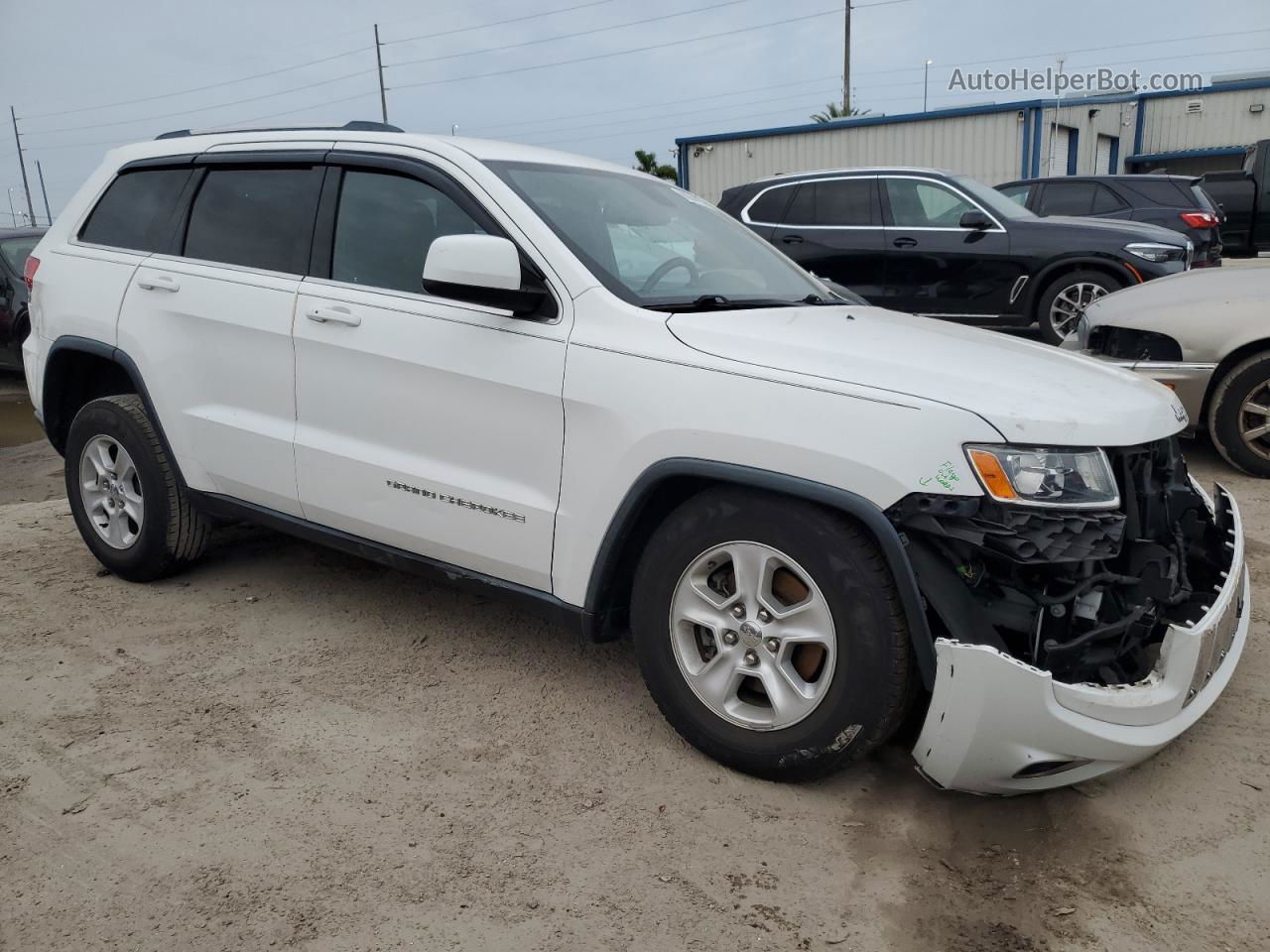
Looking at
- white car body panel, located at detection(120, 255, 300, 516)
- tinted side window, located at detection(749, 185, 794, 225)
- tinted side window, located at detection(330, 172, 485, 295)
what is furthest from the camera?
tinted side window, located at detection(749, 185, 794, 225)

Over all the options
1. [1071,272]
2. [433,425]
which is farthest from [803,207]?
[433,425]

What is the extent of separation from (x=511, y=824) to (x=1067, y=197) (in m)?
12.9

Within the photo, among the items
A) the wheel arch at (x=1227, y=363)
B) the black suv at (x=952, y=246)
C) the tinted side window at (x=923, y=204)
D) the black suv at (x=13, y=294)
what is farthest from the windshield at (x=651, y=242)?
the black suv at (x=13, y=294)

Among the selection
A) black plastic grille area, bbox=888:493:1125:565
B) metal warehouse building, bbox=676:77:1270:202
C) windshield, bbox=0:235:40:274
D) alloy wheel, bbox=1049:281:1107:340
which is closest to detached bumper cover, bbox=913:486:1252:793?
black plastic grille area, bbox=888:493:1125:565

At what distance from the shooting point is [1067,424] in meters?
2.52

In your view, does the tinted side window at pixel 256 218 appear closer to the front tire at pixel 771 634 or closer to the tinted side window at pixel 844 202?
the front tire at pixel 771 634

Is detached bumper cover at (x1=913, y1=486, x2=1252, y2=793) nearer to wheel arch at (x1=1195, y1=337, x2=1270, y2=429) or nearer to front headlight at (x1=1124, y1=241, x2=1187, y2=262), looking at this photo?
wheel arch at (x1=1195, y1=337, x2=1270, y2=429)

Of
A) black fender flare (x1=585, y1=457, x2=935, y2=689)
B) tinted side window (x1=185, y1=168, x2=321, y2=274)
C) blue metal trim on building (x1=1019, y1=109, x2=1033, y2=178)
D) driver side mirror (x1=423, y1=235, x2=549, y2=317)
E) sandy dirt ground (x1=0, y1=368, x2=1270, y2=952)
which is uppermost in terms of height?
blue metal trim on building (x1=1019, y1=109, x2=1033, y2=178)

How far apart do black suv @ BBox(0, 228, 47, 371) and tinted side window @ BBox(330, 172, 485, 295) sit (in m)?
8.19

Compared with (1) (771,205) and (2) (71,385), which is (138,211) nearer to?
(2) (71,385)

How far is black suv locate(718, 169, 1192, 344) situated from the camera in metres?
8.70

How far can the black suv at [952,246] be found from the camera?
8.70m

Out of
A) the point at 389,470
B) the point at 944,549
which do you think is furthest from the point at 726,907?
the point at 389,470

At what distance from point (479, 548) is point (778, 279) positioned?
1.49 meters
